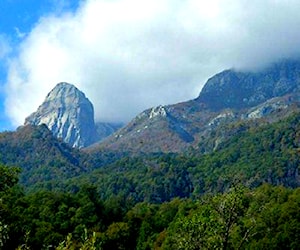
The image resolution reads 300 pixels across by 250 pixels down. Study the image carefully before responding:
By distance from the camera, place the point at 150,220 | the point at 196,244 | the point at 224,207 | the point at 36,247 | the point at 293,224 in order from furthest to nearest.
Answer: the point at 150,220 → the point at 293,224 → the point at 36,247 → the point at 196,244 → the point at 224,207

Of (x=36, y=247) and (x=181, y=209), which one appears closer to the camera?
(x=36, y=247)

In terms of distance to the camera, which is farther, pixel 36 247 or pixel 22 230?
pixel 36 247

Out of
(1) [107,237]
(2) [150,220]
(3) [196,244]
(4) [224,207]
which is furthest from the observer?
(2) [150,220]

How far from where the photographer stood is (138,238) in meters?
156

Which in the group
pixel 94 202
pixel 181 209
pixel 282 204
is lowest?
pixel 282 204

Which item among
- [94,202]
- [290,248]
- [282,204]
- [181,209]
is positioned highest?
[94,202]

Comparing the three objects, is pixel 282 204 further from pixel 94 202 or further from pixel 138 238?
pixel 94 202

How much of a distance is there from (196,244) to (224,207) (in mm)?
9072

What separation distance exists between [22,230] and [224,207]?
256ft

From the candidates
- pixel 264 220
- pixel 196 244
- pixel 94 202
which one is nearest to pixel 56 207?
pixel 94 202

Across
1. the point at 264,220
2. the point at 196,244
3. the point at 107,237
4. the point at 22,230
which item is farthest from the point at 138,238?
the point at 196,244

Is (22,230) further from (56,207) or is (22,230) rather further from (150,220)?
(150,220)

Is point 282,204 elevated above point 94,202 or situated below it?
below

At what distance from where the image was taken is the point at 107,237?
146m
